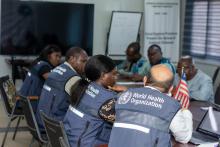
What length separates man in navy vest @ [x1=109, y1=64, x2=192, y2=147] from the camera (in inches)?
84.7

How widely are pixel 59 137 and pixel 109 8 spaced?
20.0ft

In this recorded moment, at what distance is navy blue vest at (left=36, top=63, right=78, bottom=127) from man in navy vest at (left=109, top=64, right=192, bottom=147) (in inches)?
56.3

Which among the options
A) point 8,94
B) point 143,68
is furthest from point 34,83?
point 143,68

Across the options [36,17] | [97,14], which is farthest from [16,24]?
[97,14]

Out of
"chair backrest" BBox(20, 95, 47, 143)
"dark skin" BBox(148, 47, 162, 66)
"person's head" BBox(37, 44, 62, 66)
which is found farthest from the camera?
"dark skin" BBox(148, 47, 162, 66)

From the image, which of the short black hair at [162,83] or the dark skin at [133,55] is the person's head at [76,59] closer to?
the short black hair at [162,83]

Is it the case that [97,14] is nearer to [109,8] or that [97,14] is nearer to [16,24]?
Result: [109,8]

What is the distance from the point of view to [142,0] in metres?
8.60

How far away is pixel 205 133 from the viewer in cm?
276

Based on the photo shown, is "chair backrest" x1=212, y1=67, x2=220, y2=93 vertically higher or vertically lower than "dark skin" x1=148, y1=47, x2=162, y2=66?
lower

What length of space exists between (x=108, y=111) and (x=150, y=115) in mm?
511

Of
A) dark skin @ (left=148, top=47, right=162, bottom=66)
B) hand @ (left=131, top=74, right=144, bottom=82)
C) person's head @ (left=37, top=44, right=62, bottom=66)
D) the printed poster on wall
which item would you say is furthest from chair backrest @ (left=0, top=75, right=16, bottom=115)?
the printed poster on wall

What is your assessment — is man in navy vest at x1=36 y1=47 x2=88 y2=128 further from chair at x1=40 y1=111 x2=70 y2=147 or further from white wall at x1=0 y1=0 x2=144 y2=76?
white wall at x1=0 y1=0 x2=144 y2=76

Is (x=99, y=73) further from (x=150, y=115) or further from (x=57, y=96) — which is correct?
(x=57, y=96)
